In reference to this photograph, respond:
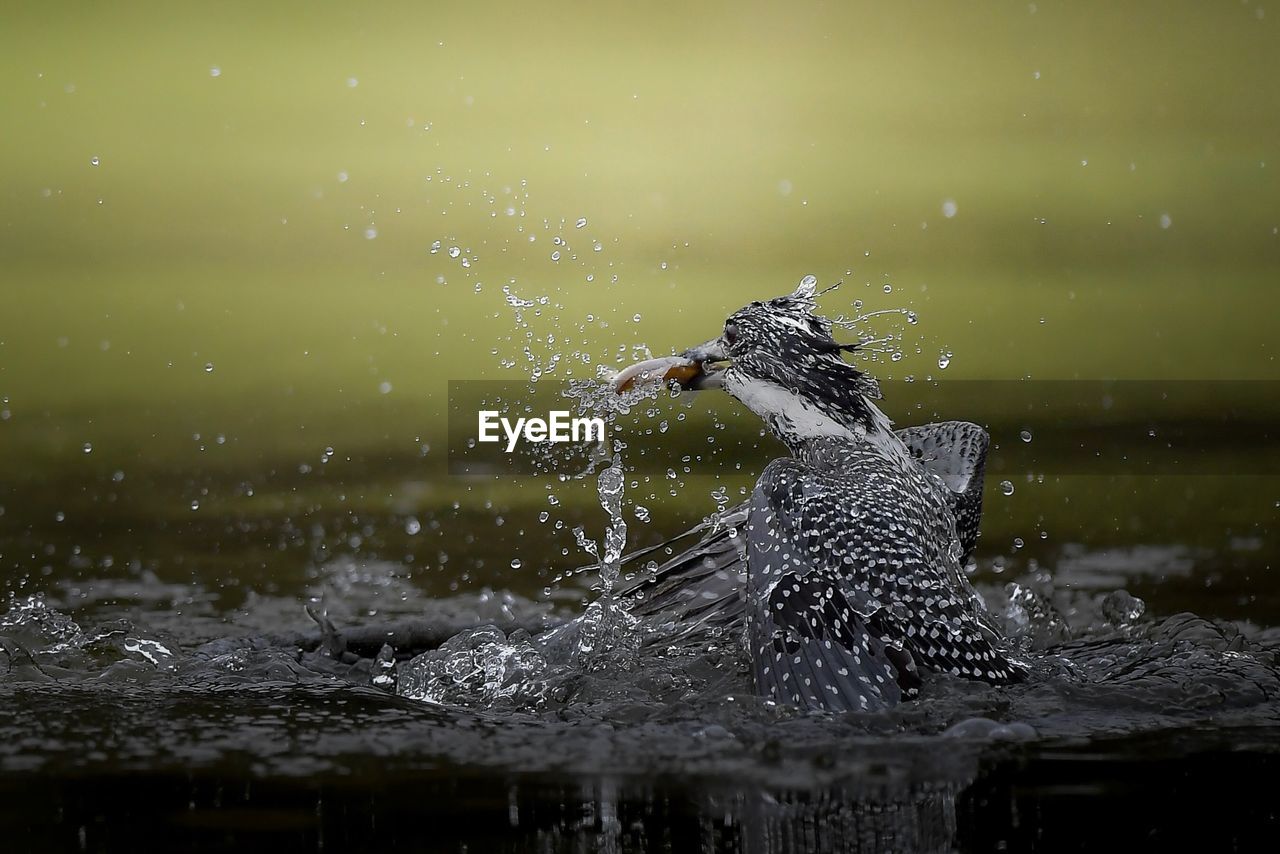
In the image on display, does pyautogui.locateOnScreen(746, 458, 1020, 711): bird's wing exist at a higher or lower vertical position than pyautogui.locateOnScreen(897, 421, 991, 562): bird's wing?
lower

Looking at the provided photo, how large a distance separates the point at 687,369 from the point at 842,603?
1449 millimetres

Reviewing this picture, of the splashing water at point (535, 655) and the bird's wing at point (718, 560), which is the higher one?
the bird's wing at point (718, 560)

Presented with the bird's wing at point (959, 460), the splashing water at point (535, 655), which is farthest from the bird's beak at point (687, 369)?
the bird's wing at point (959, 460)

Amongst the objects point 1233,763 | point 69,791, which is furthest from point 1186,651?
point 69,791

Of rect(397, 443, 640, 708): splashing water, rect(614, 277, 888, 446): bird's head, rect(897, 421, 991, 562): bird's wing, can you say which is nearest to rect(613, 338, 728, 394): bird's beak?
rect(614, 277, 888, 446): bird's head

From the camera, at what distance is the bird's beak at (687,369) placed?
5168 millimetres

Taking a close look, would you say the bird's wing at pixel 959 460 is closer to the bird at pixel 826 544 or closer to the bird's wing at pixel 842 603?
the bird at pixel 826 544

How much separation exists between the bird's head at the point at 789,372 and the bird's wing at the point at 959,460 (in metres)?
0.53

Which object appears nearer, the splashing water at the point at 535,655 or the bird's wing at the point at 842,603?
the bird's wing at the point at 842,603

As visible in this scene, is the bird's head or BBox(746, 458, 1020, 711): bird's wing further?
the bird's head

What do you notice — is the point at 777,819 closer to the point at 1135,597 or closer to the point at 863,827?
the point at 863,827

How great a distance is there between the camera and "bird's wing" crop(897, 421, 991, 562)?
5.39 m

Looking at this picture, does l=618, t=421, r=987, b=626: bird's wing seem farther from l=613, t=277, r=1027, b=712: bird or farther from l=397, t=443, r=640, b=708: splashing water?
l=397, t=443, r=640, b=708: splashing water

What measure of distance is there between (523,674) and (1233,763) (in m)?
2.25
